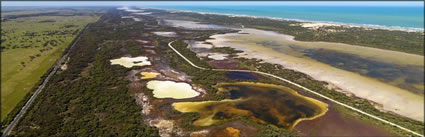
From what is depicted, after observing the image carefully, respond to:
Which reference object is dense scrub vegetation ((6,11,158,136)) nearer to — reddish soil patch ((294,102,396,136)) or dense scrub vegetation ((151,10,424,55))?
reddish soil patch ((294,102,396,136))

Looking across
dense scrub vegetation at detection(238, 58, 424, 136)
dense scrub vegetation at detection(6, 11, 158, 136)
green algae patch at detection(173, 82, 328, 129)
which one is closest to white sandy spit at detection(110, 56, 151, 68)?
dense scrub vegetation at detection(6, 11, 158, 136)

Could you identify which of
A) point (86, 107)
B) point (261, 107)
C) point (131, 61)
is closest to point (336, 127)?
point (261, 107)

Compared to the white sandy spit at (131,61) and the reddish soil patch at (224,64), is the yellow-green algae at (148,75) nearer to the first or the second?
the white sandy spit at (131,61)

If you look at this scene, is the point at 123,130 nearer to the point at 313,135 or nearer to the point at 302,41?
the point at 313,135

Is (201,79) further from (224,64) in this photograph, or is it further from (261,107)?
(261,107)

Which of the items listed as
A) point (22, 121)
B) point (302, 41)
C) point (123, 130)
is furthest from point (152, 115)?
point (302, 41)
